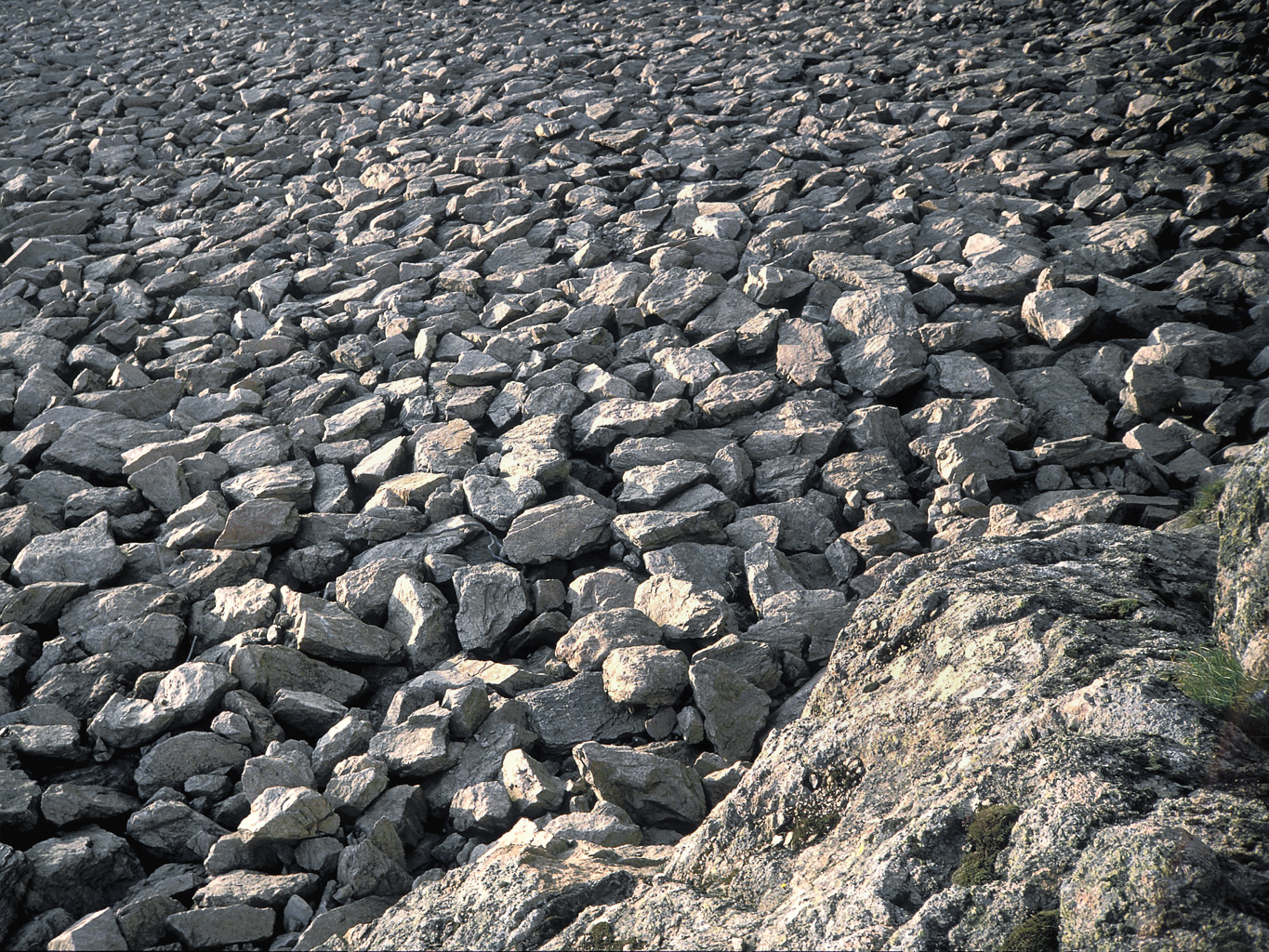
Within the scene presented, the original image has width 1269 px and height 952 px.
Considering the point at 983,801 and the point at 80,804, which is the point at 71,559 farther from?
the point at 983,801

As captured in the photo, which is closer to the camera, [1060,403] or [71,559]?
[71,559]

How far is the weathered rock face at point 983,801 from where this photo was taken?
1.60 meters

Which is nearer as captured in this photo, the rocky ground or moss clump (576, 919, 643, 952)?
moss clump (576, 919, 643, 952)

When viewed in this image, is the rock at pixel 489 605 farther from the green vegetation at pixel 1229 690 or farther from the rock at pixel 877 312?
the rock at pixel 877 312

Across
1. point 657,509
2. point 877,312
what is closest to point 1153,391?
point 877,312

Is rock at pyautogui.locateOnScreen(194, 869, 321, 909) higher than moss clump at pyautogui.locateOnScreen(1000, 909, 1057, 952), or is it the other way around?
moss clump at pyautogui.locateOnScreen(1000, 909, 1057, 952)

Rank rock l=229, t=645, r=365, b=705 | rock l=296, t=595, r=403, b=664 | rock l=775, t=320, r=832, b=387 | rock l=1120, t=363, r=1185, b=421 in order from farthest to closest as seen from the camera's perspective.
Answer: rock l=775, t=320, r=832, b=387
rock l=1120, t=363, r=1185, b=421
rock l=296, t=595, r=403, b=664
rock l=229, t=645, r=365, b=705

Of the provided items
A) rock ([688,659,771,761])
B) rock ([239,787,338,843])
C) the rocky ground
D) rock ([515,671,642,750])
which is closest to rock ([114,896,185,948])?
the rocky ground

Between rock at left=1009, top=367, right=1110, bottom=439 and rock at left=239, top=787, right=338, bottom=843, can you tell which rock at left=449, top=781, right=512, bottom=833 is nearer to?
rock at left=239, top=787, right=338, bottom=843

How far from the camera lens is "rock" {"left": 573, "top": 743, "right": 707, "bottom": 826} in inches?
121

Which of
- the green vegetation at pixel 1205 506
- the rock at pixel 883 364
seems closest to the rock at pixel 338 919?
the green vegetation at pixel 1205 506

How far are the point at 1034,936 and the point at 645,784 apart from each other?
1685 millimetres

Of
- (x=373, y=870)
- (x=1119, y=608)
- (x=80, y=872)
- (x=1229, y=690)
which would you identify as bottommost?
(x=373, y=870)

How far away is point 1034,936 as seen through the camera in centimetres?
161
